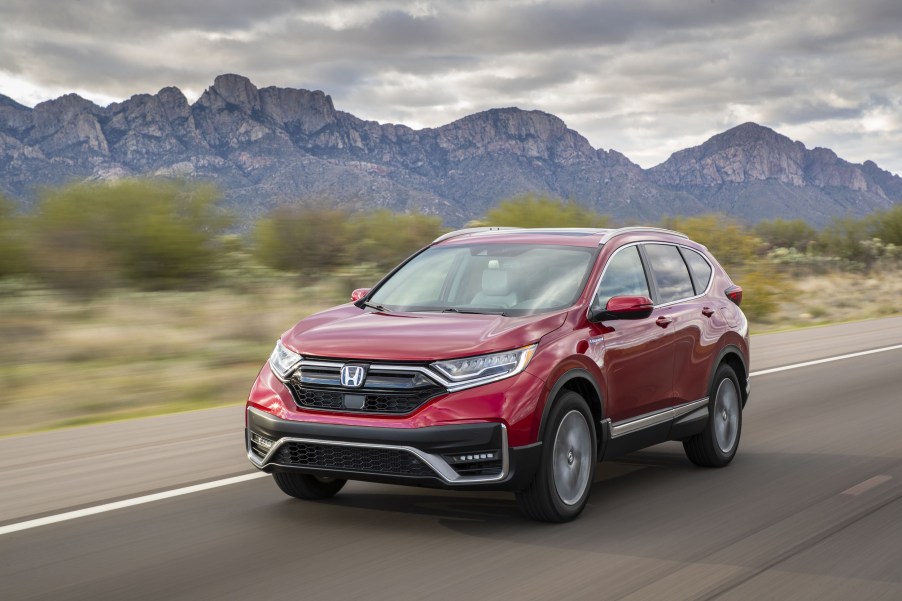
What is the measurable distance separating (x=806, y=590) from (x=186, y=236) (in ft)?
61.1

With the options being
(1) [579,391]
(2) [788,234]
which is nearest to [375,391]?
(1) [579,391]

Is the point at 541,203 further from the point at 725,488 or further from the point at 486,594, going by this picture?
the point at 486,594

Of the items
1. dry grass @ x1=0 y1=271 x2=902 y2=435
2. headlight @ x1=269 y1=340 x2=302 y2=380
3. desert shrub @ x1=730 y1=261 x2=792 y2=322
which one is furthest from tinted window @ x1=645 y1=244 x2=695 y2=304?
desert shrub @ x1=730 y1=261 x2=792 y2=322

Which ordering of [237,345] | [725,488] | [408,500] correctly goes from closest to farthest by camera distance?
[408,500] → [725,488] → [237,345]

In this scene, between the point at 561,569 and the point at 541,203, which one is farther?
the point at 541,203

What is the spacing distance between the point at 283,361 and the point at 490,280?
4.98ft

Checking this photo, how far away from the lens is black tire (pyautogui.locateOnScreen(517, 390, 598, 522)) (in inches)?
240

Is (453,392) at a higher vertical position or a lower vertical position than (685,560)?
higher

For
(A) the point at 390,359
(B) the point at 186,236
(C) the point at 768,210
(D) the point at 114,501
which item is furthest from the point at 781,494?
(C) the point at 768,210

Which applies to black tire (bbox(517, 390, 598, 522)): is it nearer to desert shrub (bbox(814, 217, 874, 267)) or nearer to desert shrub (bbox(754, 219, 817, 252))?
desert shrub (bbox(814, 217, 874, 267))

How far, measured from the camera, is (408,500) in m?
6.95

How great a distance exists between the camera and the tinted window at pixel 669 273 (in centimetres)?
781

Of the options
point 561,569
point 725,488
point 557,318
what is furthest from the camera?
point 725,488

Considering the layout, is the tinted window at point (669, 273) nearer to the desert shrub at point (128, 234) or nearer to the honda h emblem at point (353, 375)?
the honda h emblem at point (353, 375)
